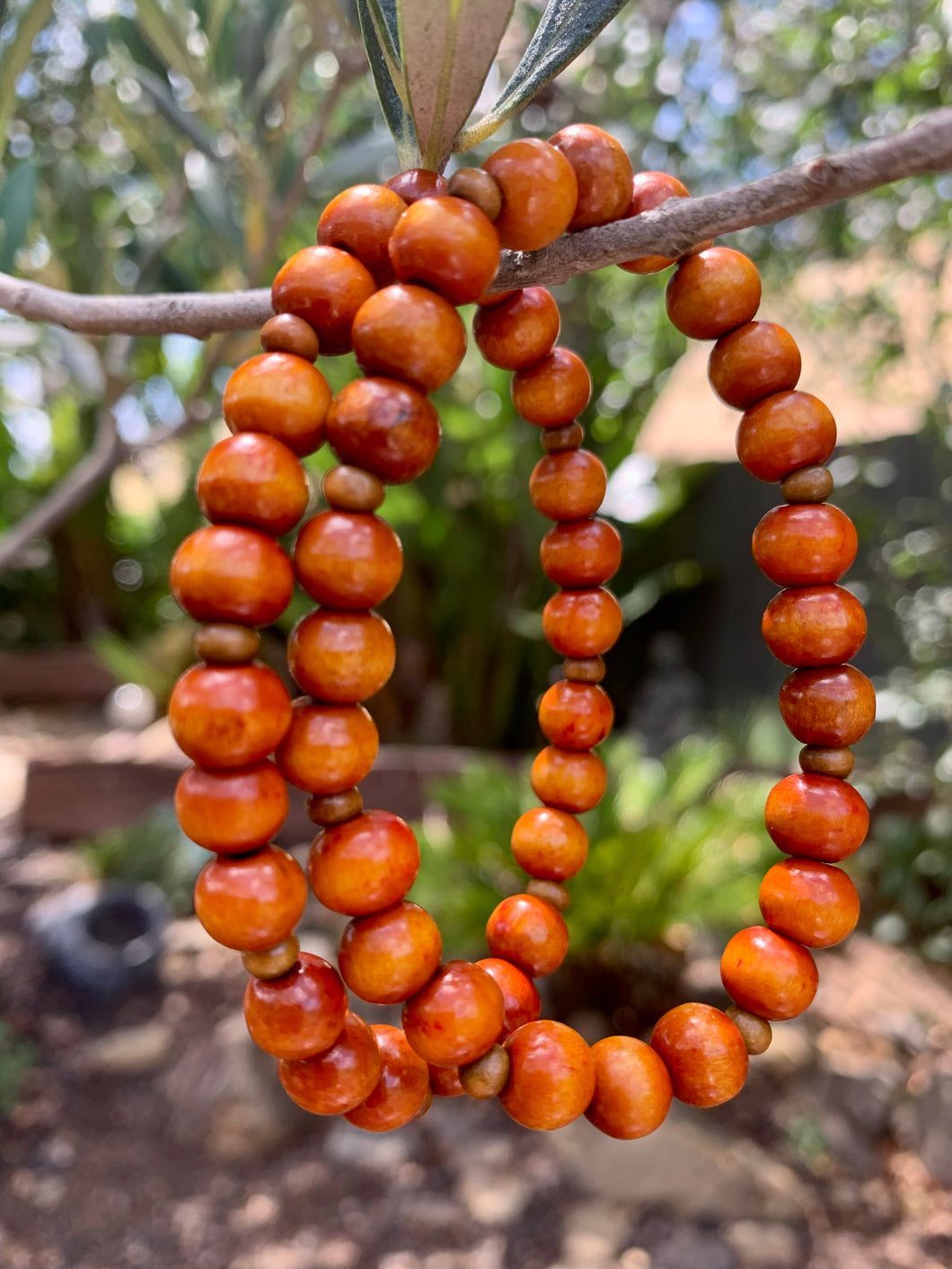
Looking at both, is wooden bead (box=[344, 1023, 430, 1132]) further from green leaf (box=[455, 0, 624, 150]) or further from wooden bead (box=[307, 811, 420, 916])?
green leaf (box=[455, 0, 624, 150])

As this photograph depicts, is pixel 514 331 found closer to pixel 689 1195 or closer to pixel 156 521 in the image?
pixel 689 1195

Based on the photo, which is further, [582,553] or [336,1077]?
[582,553]

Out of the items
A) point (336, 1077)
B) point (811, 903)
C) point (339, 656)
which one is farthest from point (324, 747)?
point (811, 903)

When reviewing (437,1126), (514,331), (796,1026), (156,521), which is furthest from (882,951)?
(156,521)

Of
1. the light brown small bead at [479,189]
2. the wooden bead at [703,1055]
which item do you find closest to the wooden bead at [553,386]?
the light brown small bead at [479,189]

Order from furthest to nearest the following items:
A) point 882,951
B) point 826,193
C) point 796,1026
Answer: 1. point 882,951
2. point 796,1026
3. point 826,193

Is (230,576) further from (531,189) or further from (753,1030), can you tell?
(753,1030)

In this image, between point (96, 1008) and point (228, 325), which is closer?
point (228, 325)

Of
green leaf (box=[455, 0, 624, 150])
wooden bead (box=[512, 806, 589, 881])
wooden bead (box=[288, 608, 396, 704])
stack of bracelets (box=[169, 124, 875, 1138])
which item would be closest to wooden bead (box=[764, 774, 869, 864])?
stack of bracelets (box=[169, 124, 875, 1138])
